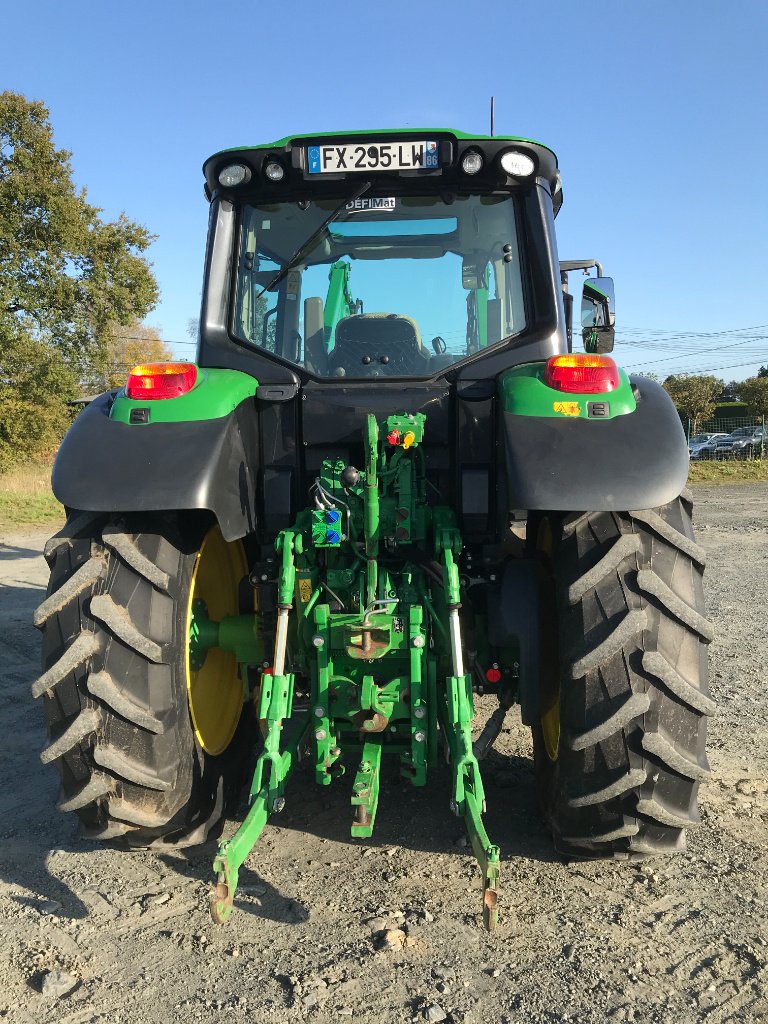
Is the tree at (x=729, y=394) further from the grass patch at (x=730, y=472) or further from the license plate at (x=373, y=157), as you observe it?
the license plate at (x=373, y=157)

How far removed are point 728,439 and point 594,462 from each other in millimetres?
29520

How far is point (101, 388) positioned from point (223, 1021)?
31.2 m

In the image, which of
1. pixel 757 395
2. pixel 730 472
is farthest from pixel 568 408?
pixel 757 395

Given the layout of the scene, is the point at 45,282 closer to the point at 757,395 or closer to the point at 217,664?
the point at 217,664

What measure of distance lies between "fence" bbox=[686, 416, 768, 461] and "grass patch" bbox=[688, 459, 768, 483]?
0.86 meters

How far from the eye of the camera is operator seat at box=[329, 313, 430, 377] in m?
3.23

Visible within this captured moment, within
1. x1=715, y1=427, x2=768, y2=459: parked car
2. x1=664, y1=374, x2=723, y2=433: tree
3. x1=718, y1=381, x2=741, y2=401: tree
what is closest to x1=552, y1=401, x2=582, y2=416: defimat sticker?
x1=715, y1=427, x2=768, y2=459: parked car

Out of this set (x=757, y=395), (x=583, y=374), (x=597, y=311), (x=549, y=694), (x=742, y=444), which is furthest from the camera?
(x=757, y=395)

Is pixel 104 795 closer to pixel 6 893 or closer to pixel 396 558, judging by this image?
pixel 6 893

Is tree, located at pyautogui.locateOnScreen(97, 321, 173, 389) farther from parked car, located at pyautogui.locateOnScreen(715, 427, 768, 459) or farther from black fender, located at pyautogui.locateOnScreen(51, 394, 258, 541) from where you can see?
black fender, located at pyautogui.locateOnScreen(51, 394, 258, 541)

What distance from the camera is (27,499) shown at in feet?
56.6

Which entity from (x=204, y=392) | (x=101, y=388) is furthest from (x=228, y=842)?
(x=101, y=388)

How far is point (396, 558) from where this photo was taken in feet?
10.0

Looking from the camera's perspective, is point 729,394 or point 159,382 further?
point 729,394
